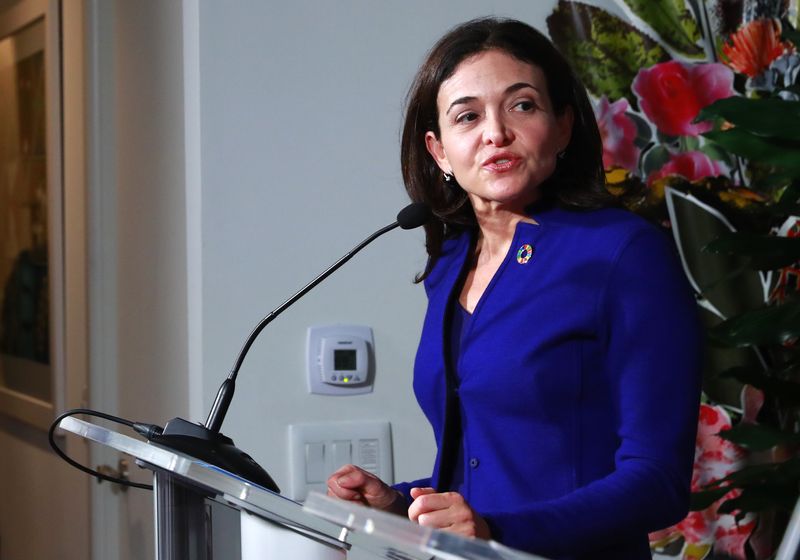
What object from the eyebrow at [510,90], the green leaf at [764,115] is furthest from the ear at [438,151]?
the green leaf at [764,115]

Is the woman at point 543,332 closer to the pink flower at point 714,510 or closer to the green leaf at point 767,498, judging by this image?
the green leaf at point 767,498

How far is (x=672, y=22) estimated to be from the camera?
2.07m

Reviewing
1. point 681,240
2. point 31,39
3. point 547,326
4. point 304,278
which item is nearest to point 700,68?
point 681,240

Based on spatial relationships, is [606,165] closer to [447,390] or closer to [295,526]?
[447,390]

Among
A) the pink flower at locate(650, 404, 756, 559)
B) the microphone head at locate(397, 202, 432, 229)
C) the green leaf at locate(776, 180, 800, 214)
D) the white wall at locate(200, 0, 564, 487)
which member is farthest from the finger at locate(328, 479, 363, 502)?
the pink flower at locate(650, 404, 756, 559)

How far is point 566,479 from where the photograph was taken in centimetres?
119

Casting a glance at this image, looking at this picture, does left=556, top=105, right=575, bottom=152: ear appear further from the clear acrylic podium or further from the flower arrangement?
the flower arrangement

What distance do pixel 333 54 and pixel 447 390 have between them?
86 centimetres

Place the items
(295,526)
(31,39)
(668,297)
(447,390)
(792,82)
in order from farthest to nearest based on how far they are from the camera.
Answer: (31,39)
(792,82)
(447,390)
(668,297)
(295,526)

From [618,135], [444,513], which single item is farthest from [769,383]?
[444,513]

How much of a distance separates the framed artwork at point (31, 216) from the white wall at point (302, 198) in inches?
35.4

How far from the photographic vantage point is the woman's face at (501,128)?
1252mm

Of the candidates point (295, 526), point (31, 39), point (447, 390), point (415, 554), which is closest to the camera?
point (415, 554)

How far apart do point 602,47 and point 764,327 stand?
2.38ft
